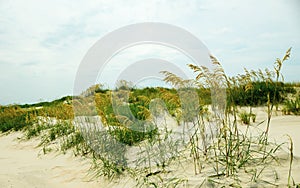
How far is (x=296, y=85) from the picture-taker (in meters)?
9.27

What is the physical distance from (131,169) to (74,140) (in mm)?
2410

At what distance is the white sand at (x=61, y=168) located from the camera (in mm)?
3594

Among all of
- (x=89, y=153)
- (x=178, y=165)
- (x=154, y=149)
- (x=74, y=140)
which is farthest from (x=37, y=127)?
(x=178, y=165)

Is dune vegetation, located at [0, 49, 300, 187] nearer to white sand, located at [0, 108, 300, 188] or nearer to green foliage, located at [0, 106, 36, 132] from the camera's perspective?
white sand, located at [0, 108, 300, 188]

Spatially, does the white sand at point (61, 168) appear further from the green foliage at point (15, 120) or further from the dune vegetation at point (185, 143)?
the green foliage at point (15, 120)

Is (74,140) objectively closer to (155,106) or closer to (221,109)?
(155,106)

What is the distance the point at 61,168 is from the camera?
486cm

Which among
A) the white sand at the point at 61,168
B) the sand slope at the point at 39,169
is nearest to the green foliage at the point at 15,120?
the sand slope at the point at 39,169

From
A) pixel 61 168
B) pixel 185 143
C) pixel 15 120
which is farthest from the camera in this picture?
pixel 15 120

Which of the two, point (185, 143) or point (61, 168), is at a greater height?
point (185, 143)

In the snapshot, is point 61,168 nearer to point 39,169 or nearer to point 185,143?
point 39,169

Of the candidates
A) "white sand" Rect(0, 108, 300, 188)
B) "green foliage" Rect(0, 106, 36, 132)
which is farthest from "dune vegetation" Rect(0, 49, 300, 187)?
"green foliage" Rect(0, 106, 36, 132)

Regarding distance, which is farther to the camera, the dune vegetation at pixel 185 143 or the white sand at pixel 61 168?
the white sand at pixel 61 168

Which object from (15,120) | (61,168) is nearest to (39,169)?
(61,168)
